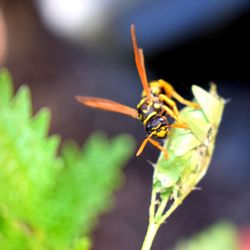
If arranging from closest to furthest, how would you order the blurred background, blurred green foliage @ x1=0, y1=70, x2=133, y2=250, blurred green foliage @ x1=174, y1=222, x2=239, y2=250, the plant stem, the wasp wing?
the plant stem
the wasp wing
blurred green foliage @ x1=0, y1=70, x2=133, y2=250
blurred green foliage @ x1=174, y1=222, x2=239, y2=250
the blurred background

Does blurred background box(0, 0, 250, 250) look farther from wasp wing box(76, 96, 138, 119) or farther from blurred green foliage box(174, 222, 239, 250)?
wasp wing box(76, 96, 138, 119)

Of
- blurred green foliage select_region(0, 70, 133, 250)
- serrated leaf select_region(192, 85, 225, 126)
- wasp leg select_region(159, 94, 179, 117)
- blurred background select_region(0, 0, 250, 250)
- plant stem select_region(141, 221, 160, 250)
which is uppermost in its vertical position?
wasp leg select_region(159, 94, 179, 117)

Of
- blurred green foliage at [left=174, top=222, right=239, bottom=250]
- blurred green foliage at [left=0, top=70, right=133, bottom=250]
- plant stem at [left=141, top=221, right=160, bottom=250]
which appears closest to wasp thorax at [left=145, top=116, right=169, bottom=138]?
plant stem at [left=141, top=221, right=160, bottom=250]

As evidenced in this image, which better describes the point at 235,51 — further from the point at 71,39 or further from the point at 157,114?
the point at 157,114

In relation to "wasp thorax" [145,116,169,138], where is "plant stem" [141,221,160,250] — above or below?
below

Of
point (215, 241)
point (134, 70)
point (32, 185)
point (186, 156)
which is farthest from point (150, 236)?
point (134, 70)

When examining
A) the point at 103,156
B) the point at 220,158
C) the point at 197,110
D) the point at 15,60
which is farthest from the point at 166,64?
the point at 197,110
